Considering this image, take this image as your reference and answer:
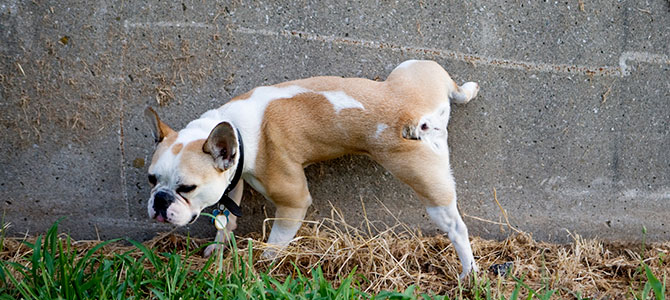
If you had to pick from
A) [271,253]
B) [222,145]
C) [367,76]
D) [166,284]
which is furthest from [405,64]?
[166,284]

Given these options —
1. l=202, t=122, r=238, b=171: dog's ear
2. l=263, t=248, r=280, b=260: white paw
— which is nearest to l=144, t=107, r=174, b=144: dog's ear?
l=202, t=122, r=238, b=171: dog's ear

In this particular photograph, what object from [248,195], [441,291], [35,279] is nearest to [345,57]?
[248,195]

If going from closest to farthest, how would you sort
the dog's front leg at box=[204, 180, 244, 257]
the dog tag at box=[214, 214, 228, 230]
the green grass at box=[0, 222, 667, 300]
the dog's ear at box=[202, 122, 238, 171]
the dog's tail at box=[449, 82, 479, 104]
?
Result: the green grass at box=[0, 222, 667, 300] < the dog's ear at box=[202, 122, 238, 171] < the dog tag at box=[214, 214, 228, 230] < the dog's tail at box=[449, 82, 479, 104] < the dog's front leg at box=[204, 180, 244, 257]

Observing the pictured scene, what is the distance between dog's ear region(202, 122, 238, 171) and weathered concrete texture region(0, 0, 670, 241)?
0.76m

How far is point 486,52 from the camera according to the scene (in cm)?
371

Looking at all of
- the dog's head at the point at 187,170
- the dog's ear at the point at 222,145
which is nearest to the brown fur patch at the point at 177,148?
the dog's head at the point at 187,170

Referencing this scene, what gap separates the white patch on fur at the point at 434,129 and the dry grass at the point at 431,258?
30.0 inches

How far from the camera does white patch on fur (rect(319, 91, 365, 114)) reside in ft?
10.4

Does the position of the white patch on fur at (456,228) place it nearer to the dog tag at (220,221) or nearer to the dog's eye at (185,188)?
the dog tag at (220,221)

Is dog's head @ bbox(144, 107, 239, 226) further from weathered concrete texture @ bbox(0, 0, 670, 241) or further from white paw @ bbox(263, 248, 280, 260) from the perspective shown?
weathered concrete texture @ bbox(0, 0, 670, 241)

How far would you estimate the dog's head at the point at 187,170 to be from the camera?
9.68 ft

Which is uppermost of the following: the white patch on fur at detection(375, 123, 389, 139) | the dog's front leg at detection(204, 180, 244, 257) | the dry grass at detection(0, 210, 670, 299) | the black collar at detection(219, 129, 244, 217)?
the white patch on fur at detection(375, 123, 389, 139)

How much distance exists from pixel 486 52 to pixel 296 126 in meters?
A: 1.45

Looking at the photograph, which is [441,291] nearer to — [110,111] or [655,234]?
[655,234]
